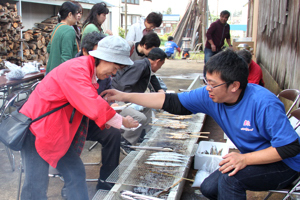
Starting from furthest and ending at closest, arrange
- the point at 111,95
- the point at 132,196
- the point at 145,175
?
the point at 145,175 < the point at 111,95 < the point at 132,196

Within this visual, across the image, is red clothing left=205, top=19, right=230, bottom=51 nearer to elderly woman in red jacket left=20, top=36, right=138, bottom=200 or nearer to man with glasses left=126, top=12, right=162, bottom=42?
man with glasses left=126, top=12, right=162, bottom=42

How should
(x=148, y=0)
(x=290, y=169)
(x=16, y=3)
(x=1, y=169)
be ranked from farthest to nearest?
(x=148, y=0) → (x=16, y=3) → (x=1, y=169) → (x=290, y=169)

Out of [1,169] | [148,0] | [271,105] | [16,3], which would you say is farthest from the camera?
[148,0]

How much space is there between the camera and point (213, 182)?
105 inches

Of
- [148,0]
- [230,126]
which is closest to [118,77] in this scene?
[230,126]

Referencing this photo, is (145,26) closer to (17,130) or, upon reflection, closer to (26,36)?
(17,130)

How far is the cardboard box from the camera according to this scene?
3.83m

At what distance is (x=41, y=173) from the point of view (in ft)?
8.13

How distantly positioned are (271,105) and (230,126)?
0.40 meters

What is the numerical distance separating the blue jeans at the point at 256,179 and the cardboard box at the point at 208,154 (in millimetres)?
1410

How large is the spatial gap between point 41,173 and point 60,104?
0.63 meters

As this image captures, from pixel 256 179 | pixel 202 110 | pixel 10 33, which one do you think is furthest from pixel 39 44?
pixel 256 179

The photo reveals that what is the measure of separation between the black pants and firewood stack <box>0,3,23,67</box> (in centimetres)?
770

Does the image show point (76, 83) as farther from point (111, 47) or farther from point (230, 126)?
point (230, 126)
